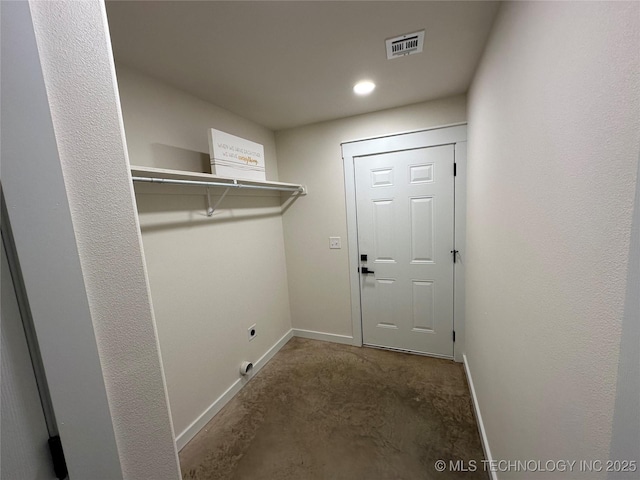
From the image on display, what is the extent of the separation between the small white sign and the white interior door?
1.00m

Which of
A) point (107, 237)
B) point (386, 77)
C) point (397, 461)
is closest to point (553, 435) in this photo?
point (397, 461)

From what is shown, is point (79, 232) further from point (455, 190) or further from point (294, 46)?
point (455, 190)

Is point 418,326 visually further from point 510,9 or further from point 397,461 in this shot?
point 510,9

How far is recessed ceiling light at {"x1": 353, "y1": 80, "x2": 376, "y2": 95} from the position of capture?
1.82m

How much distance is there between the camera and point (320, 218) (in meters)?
2.72

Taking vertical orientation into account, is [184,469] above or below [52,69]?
below

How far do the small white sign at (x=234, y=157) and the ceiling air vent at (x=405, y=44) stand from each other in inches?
44.4

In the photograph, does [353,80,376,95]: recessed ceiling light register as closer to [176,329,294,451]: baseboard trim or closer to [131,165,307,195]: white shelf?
[131,165,307,195]: white shelf

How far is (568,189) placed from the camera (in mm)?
647

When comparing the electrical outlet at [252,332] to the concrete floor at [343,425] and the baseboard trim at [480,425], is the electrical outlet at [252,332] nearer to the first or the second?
the concrete floor at [343,425]

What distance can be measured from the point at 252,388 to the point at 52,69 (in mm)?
2366

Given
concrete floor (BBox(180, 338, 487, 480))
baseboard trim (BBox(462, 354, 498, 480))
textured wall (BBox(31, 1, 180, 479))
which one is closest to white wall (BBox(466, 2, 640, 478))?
baseboard trim (BBox(462, 354, 498, 480))

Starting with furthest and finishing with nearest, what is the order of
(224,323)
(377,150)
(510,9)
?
1. (377,150)
2. (224,323)
3. (510,9)

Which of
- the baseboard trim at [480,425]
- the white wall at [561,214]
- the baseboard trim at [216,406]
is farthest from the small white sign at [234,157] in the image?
the baseboard trim at [480,425]
